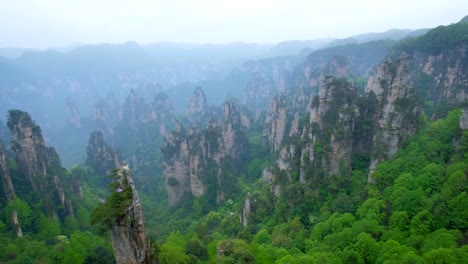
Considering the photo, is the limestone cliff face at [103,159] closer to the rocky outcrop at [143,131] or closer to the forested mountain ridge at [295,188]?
the forested mountain ridge at [295,188]

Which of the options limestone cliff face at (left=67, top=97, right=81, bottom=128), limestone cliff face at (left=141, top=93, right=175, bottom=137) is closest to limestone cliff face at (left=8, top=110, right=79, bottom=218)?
limestone cliff face at (left=141, top=93, right=175, bottom=137)

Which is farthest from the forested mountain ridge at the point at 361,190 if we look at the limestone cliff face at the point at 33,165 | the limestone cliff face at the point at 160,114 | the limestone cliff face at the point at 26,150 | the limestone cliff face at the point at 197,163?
the limestone cliff face at the point at 160,114

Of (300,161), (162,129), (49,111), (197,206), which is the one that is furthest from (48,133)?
(300,161)

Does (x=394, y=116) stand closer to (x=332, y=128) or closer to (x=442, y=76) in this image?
(x=332, y=128)

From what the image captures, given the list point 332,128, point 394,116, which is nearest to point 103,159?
point 332,128

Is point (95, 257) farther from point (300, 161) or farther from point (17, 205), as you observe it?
point (300, 161)

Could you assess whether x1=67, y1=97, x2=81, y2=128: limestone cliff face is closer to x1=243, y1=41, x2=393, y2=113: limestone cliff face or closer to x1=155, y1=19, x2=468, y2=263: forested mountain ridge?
x1=243, y1=41, x2=393, y2=113: limestone cliff face
